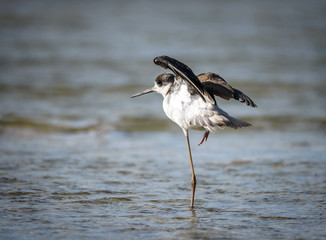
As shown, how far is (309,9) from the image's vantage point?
2761cm

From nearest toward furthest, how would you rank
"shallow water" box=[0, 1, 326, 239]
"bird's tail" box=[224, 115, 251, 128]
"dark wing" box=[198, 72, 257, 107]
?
"shallow water" box=[0, 1, 326, 239], "bird's tail" box=[224, 115, 251, 128], "dark wing" box=[198, 72, 257, 107]

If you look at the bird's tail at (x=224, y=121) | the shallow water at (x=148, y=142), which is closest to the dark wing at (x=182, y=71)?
the bird's tail at (x=224, y=121)

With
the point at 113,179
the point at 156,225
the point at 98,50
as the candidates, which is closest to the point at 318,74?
the point at 98,50

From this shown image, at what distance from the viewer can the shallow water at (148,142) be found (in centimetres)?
514

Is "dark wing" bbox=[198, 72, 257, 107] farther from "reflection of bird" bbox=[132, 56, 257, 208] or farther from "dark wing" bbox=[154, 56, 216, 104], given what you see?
"dark wing" bbox=[154, 56, 216, 104]

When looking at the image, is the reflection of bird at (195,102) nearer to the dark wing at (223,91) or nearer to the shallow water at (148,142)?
the dark wing at (223,91)

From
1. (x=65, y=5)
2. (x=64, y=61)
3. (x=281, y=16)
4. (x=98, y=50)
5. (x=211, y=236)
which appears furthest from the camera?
(x=65, y=5)

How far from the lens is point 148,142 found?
879 cm

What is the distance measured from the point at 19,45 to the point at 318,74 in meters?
10.7

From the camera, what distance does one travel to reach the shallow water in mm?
5141

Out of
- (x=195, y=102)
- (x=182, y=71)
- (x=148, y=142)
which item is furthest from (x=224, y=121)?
(x=148, y=142)

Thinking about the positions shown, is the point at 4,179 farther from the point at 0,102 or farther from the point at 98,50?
the point at 98,50

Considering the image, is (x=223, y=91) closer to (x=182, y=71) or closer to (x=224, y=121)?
(x=224, y=121)

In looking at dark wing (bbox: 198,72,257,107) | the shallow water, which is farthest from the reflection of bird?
the shallow water
